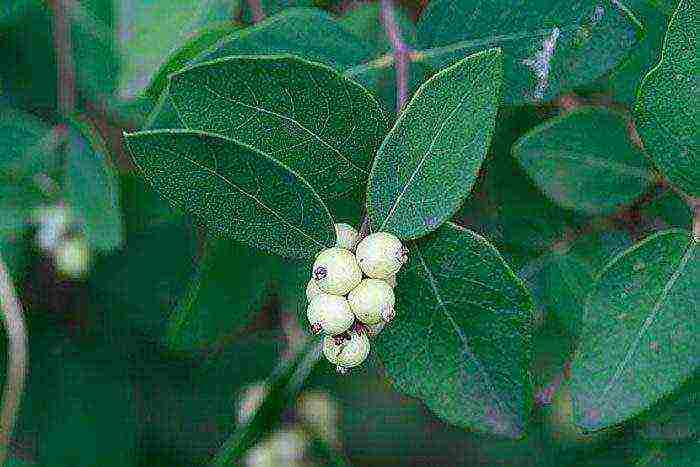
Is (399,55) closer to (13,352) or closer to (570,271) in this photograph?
(570,271)

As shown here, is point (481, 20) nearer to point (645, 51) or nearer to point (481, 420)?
point (645, 51)

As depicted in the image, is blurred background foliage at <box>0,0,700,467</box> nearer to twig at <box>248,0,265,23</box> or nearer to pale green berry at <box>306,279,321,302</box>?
twig at <box>248,0,265,23</box>

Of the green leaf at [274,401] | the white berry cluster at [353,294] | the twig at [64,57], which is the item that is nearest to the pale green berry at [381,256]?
the white berry cluster at [353,294]

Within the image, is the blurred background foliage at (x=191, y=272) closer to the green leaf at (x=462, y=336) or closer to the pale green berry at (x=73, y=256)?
the pale green berry at (x=73, y=256)

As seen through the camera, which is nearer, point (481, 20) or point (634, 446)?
point (481, 20)

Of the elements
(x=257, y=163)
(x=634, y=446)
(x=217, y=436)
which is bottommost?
(x=217, y=436)

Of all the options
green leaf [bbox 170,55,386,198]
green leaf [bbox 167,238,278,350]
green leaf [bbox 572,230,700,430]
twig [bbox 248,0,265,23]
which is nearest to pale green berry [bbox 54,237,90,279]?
green leaf [bbox 167,238,278,350]

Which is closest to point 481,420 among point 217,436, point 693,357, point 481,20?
point 693,357
